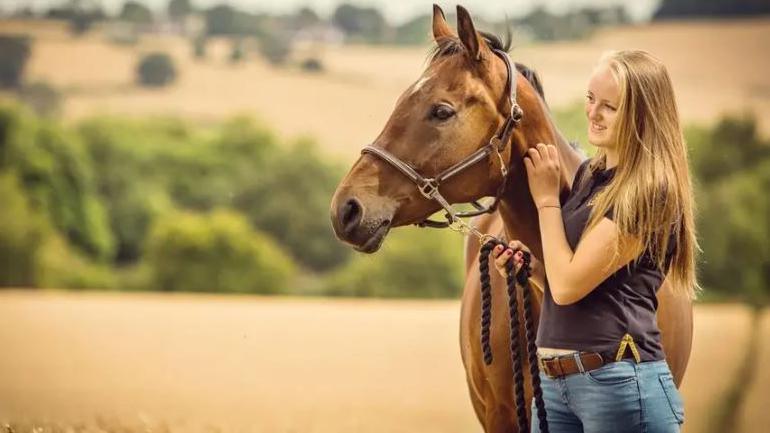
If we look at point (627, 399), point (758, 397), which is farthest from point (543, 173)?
point (758, 397)

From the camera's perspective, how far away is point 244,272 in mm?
27141

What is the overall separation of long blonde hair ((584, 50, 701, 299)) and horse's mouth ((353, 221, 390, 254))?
63 centimetres

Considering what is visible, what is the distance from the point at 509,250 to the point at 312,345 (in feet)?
52.0

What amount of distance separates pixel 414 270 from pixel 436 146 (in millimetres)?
23639

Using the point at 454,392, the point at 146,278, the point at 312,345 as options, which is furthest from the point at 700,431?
the point at 146,278

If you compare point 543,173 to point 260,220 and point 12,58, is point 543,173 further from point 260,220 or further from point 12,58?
point 12,58

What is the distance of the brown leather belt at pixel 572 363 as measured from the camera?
2.94 meters

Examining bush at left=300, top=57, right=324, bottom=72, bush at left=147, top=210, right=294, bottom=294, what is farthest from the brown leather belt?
bush at left=300, top=57, right=324, bottom=72

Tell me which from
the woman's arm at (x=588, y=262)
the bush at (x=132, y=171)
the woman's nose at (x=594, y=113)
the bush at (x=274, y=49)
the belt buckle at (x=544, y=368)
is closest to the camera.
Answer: the woman's arm at (x=588, y=262)

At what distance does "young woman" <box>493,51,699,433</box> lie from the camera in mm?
2916

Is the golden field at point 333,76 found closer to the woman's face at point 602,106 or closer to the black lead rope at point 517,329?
the black lead rope at point 517,329

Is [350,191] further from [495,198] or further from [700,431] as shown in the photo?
[700,431]

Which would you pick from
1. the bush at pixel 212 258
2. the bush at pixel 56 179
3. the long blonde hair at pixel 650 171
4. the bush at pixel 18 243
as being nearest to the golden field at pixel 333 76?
the bush at pixel 56 179

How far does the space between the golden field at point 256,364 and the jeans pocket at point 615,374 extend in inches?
153
